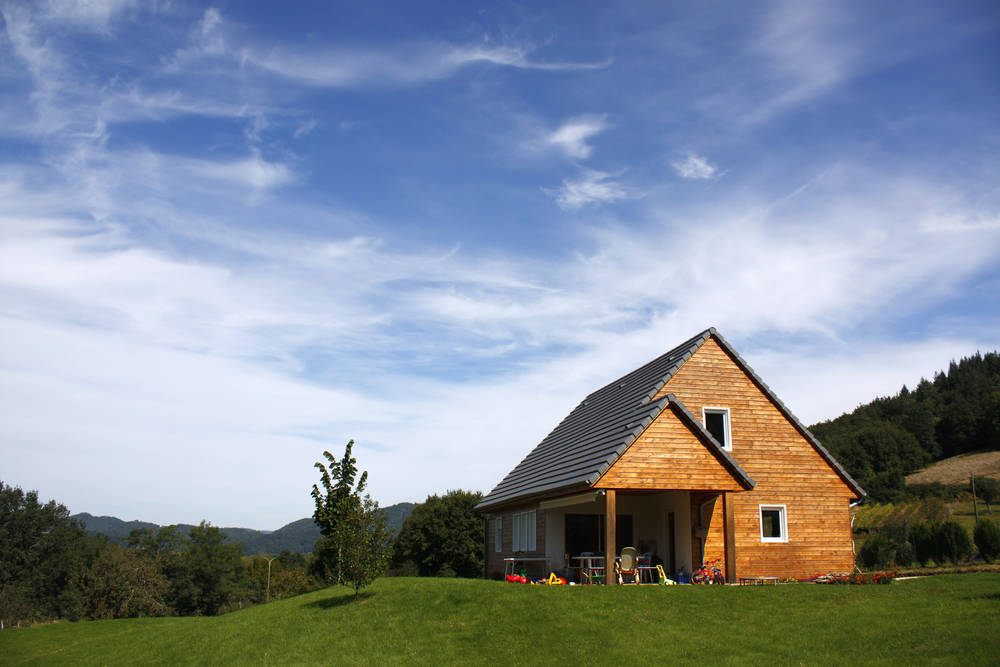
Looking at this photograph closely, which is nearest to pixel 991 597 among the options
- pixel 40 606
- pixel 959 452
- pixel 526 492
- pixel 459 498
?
pixel 526 492

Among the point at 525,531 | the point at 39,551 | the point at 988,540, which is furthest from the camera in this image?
the point at 39,551

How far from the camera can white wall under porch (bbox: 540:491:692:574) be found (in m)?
21.6

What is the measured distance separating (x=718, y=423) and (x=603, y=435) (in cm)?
468

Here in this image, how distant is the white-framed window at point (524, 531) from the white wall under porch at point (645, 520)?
148cm

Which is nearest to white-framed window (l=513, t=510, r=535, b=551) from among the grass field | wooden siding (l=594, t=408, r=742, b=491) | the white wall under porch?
the white wall under porch

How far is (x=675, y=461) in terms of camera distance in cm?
1909

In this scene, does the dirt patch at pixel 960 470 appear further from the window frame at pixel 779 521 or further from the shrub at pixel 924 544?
the window frame at pixel 779 521

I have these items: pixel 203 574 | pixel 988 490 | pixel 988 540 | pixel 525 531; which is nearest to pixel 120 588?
pixel 203 574

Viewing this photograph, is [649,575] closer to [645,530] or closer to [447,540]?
[645,530]

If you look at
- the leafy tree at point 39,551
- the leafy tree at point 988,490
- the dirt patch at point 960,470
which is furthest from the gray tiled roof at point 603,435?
the dirt patch at point 960,470

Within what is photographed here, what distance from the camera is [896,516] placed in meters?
62.5

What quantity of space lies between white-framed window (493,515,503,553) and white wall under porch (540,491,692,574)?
6.02 m

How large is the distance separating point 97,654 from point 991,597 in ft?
76.4

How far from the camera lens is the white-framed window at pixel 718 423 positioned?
23.2m
